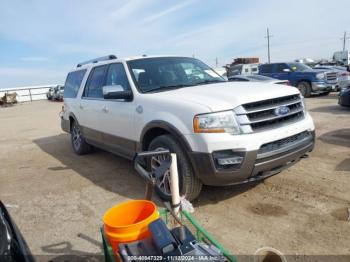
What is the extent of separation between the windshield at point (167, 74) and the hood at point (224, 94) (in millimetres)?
340

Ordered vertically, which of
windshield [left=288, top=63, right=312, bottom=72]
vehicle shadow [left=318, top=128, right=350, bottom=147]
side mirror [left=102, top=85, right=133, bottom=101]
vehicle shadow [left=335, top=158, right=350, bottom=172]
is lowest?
vehicle shadow [left=318, top=128, right=350, bottom=147]

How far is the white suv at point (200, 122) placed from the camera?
341 cm

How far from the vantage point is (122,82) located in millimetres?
4828

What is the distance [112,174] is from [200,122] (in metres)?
2.54

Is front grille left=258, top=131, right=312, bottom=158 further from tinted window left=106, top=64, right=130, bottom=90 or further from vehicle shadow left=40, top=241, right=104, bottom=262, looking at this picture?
tinted window left=106, top=64, right=130, bottom=90

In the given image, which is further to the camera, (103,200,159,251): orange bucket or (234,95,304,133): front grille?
(234,95,304,133): front grille

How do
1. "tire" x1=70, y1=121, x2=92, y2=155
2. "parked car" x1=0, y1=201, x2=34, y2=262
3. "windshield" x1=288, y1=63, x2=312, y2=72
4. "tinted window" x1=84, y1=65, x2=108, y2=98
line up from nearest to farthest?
"parked car" x1=0, y1=201, x2=34, y2=262
"tinted window" x1=84, y1=65, x2=108, y2=98
"tire" x1=70, y1=121, x2=92, y2=155
"windshield" x1=288, y1=63, x2=312, y2=72

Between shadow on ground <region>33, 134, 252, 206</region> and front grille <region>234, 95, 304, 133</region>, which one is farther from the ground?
front grille <region>234, 95, 304, 133</region>

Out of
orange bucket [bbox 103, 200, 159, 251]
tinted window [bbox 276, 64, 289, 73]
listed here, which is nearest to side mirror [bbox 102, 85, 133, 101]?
orange bucket [bbox 103, 200, 159, 251]

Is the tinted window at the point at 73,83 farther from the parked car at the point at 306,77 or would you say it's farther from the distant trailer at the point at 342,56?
the distant trailer at the point at 342,56

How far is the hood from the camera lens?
3488 millimetres

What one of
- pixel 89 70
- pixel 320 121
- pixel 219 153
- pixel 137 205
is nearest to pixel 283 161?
pixel 219 153

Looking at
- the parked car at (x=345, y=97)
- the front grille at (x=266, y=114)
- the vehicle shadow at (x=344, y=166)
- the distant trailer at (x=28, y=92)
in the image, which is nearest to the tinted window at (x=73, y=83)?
the front grille at (x=266, y=114)

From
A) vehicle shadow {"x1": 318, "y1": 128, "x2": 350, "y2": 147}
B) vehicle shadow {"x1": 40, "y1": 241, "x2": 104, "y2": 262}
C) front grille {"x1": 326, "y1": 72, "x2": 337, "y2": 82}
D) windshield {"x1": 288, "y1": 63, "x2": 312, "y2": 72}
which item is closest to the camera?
vehicle shadow {"x1": 40, "y1": 241, "x2": 104, "y2": 262}
